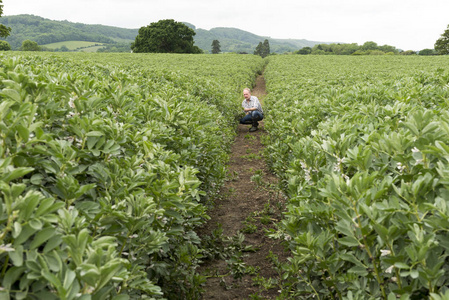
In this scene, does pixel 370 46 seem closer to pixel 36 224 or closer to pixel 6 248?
pixel 36 224

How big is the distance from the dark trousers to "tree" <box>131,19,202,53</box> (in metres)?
50.3

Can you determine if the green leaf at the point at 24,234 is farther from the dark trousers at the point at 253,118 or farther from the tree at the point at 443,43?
the tree at the point at 443,43

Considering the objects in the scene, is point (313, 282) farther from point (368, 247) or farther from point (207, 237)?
point (207, 237)

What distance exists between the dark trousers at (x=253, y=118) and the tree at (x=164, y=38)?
5030cm

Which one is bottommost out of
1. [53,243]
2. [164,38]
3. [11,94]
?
[53,243]

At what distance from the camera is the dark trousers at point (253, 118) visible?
1103 centimetres

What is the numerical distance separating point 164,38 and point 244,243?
190 feet

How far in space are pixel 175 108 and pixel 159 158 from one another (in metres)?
1.25

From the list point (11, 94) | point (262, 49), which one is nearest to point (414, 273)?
point (11, 94)

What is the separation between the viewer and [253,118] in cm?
1106

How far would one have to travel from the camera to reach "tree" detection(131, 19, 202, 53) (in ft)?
188

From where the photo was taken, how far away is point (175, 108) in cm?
374

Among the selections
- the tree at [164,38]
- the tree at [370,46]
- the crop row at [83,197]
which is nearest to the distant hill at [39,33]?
the tree at [164,38]

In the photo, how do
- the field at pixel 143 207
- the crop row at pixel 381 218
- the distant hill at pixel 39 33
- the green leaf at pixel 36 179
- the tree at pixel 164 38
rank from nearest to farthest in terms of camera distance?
the field at pixel 143 207 < the crop row at pixel 381 218 < the green leaf at pixel 36 179 < the tree at pixel 164 38 < the distant hill at pixel 39 33
